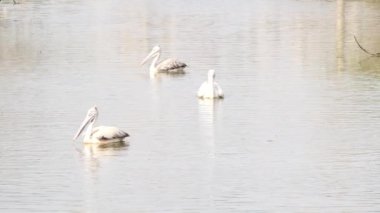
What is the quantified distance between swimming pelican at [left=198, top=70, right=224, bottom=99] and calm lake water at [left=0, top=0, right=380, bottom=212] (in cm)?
17

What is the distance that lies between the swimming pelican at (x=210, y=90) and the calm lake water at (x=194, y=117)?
172 mm

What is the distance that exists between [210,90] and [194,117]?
5.87 ft

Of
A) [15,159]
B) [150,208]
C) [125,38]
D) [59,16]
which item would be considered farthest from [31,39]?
[150,208]

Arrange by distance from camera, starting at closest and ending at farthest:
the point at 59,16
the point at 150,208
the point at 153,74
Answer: the point at 150,208, the point at 153,74, the point at 59,16

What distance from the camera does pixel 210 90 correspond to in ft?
71.6

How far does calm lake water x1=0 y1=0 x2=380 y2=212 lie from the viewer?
14523 mm

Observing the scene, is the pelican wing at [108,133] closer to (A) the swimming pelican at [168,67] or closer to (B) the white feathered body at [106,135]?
(B) the white feathered body at [106,135]

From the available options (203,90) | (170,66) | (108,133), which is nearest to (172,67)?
(170,66)

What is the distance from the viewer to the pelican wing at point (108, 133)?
1756 cm

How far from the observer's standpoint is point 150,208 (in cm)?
1372

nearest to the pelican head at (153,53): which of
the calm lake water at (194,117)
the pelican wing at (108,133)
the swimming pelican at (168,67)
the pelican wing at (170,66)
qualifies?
the calm lake water at (194,117)

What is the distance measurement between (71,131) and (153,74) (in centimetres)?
716

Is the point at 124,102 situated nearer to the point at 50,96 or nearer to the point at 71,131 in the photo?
the point at 50,96

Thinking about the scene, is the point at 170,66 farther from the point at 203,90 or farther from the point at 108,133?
the point at 108,133
